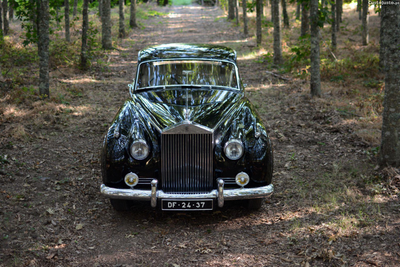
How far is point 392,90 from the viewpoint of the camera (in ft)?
17.8

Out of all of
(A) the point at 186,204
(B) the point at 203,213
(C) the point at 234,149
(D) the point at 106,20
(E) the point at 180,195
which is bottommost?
(B) the point at 203,213

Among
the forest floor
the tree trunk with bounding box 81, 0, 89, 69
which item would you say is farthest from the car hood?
the tree trunk with bounding box 81, 0, 89, 69

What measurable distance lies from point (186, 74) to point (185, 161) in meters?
1.87

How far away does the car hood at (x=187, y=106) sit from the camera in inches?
185

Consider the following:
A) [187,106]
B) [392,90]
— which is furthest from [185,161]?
[392,90]

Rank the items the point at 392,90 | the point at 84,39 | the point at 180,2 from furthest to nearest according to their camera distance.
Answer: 1. the point at 180,2
2. the point at 84,39
3. the point at 392,90

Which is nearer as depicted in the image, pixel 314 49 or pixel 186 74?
pixel 186 74

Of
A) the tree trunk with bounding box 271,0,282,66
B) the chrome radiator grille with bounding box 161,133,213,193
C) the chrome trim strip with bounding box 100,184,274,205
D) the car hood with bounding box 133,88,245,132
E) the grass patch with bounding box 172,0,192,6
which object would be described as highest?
the grass patch with bounding box 172,0,192,6

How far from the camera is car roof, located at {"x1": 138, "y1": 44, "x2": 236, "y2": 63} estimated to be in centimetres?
605

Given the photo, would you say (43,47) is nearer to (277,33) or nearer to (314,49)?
(314,49)

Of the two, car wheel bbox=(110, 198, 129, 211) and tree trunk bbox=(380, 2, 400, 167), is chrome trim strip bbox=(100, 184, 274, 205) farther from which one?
tree trunk bbox=(380, 2, 400, 167)

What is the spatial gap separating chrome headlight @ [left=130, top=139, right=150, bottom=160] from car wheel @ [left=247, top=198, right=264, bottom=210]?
4.92ft

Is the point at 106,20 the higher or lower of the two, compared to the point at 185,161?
higher

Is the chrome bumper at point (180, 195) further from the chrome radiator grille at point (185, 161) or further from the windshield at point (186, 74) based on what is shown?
the windshield at point (186, 74)
